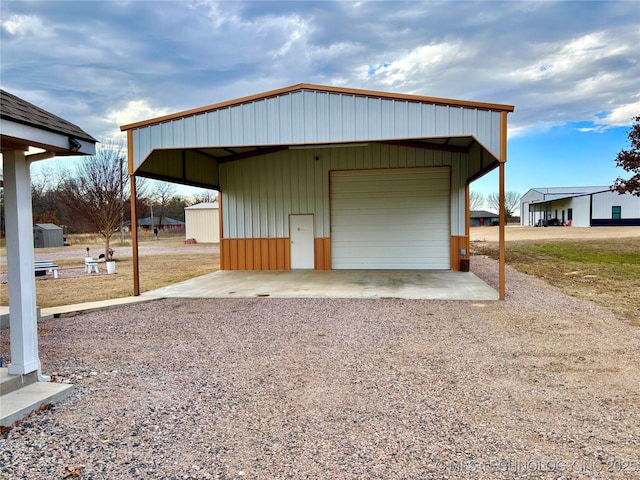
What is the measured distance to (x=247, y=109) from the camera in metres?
8.48

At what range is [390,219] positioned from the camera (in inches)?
516

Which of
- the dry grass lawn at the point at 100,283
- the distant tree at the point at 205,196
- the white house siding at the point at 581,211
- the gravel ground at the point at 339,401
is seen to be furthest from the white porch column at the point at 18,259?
the distant tree at the point at 205,196

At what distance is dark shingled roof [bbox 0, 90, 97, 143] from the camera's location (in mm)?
3320

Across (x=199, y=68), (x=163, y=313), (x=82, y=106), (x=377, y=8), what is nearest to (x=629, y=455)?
(x=163, y=313)

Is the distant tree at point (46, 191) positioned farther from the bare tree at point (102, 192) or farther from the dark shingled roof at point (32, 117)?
the dark shingled roof at point (32, 117)

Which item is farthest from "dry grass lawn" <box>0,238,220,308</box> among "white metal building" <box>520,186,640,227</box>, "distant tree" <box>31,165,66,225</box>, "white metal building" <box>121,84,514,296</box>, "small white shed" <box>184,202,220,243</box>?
"white metal building" <box>520,186,640,227</box>

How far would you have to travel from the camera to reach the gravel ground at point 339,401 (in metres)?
2.56

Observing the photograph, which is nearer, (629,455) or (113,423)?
(629,455)

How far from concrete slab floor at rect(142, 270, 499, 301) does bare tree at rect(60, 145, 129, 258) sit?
9.45 m

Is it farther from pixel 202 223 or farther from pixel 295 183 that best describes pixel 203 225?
pixel 295 183

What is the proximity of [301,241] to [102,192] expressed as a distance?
37.0 feet

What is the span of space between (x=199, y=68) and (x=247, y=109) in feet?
26.4

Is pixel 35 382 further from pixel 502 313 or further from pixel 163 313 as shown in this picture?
pixel 502 313

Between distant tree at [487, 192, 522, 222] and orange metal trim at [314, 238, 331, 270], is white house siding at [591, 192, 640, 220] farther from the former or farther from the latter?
distant tree at [487, 192, 522, 222]
